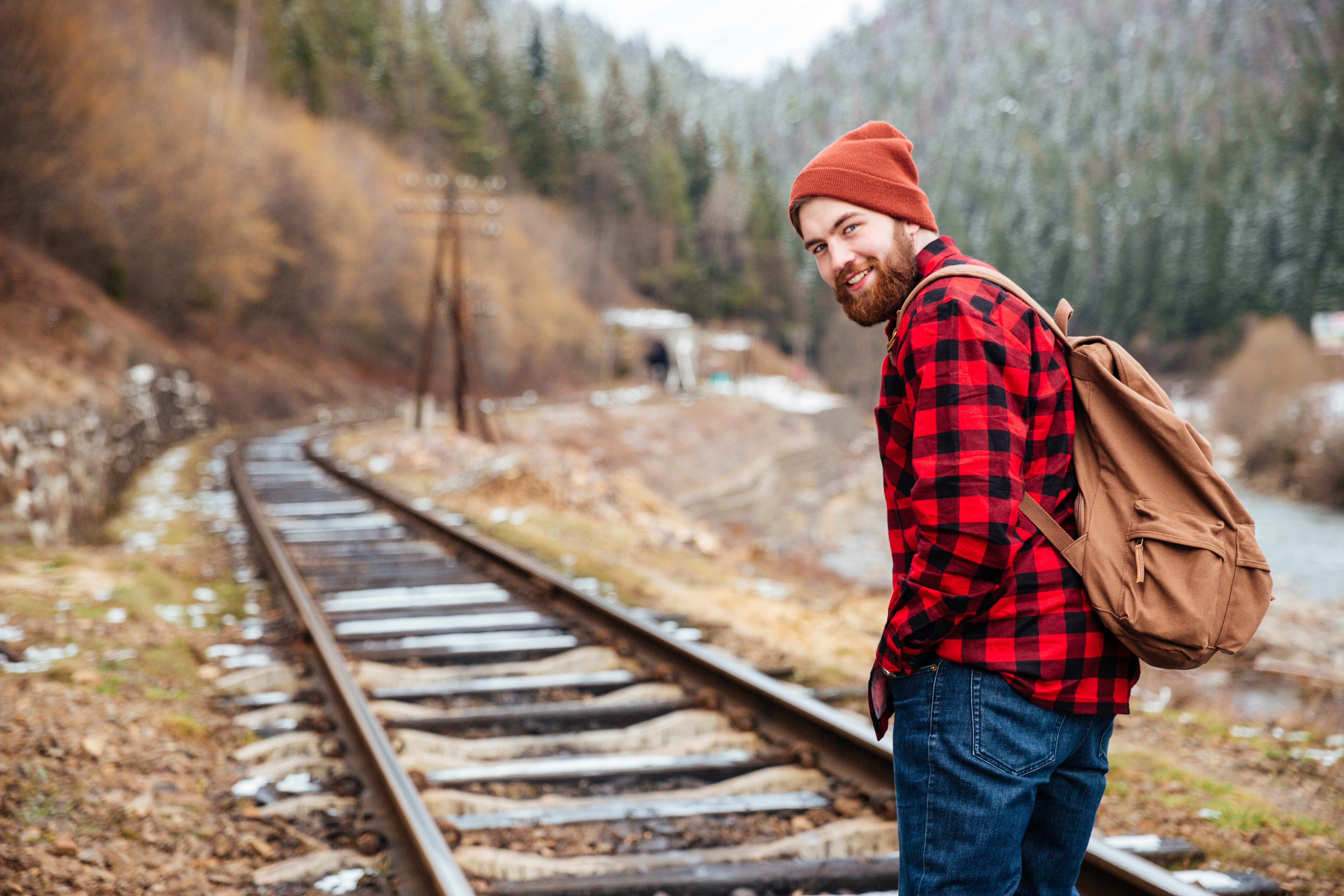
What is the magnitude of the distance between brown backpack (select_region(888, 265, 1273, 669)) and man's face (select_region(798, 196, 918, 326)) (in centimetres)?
11

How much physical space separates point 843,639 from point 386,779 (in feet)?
12.8

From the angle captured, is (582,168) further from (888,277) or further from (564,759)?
(888,277)

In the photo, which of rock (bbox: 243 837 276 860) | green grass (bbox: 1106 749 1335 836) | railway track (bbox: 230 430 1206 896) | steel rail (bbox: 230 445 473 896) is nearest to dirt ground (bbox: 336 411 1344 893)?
green grass (bbox: 1106 749 1335 836)

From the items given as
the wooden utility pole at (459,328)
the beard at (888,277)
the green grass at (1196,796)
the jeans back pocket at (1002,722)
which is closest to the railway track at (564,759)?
the green grass at (1196,796)

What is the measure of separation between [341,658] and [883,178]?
4154mm

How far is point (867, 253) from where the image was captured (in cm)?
186

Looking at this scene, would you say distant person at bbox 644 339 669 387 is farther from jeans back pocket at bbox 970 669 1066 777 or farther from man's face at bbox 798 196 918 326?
jeans back pocket at bbox 970 669 1066 777

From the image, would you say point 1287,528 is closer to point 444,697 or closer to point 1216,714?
point 1216,714

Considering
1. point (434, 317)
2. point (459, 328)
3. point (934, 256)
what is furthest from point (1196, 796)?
point (434, 317)

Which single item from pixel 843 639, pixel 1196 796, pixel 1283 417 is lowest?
pixel 1283 417

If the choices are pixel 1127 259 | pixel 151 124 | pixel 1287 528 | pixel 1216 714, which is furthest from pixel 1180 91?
pixel 1216 714

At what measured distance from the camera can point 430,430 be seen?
23.3 m

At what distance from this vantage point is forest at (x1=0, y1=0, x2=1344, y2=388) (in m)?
28.1

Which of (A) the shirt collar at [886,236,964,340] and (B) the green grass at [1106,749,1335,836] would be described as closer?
(A) the shirt collar at [886,236,964,340]
